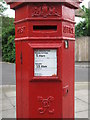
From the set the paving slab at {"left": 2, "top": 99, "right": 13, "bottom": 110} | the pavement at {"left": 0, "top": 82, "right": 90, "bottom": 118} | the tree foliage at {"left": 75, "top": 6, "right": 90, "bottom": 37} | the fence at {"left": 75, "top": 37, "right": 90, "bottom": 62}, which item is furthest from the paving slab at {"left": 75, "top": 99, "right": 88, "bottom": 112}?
the tree foliage at {"left": 75, "top": 6, "right": 90, "bottom": 37}

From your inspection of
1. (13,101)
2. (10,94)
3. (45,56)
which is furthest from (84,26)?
(45,56)

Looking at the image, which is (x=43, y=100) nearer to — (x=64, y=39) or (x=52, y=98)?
(x=52, y=98)

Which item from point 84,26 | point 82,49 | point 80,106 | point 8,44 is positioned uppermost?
point 84,26

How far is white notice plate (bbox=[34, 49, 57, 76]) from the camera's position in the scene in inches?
95.3

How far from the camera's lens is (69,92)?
2.66 meters

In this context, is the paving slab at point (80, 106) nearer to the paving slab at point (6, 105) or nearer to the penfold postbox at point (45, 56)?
the paving slab at point (6, 105)

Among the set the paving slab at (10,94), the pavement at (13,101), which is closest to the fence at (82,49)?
the pavement at (13,101)

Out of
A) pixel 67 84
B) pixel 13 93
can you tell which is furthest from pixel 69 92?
pixel 13 93

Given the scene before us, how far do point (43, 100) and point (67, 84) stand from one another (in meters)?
0.36

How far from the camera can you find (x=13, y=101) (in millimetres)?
5301

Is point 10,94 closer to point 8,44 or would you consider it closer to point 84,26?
point 8,44

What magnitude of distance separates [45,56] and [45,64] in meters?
0.09

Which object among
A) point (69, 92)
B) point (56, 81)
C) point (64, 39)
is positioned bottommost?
point (69, 92)

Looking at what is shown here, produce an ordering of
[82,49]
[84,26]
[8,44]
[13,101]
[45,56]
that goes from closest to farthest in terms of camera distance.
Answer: [45,56]
[13,101]
[82,49]
[8,44]
[84,26]
